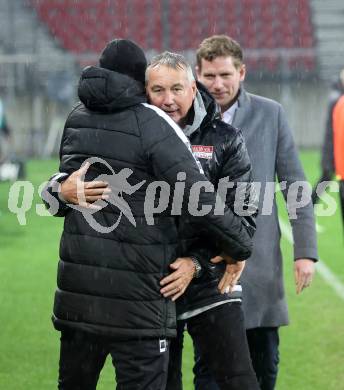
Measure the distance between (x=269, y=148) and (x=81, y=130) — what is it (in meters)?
1.43

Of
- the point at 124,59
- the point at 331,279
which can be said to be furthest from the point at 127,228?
the point at 331,279

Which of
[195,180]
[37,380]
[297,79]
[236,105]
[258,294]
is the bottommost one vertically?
[37,380]

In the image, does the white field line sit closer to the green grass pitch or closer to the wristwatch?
the green grass pitch

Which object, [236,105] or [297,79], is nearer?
[236,105]

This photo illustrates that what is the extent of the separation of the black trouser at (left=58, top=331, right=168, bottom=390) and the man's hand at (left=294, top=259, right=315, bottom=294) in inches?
48.2

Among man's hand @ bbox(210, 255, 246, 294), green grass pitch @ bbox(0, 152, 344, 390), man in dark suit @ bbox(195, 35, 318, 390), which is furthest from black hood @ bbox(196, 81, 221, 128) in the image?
green grass pitch @ bbox(0, 152, 344, 390)

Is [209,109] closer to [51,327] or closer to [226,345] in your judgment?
[226,345]

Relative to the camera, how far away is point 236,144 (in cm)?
399

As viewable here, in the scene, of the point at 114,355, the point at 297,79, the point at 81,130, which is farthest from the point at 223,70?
the point at 297,79

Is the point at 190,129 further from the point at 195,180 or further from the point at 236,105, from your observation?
the point at 236,105

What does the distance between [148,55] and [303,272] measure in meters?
19.9

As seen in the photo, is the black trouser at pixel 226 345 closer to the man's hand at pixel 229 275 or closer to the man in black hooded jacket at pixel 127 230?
the man's hand at pixel 229 275

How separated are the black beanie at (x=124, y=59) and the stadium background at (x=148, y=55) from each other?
3604mm

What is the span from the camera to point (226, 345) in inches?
154
